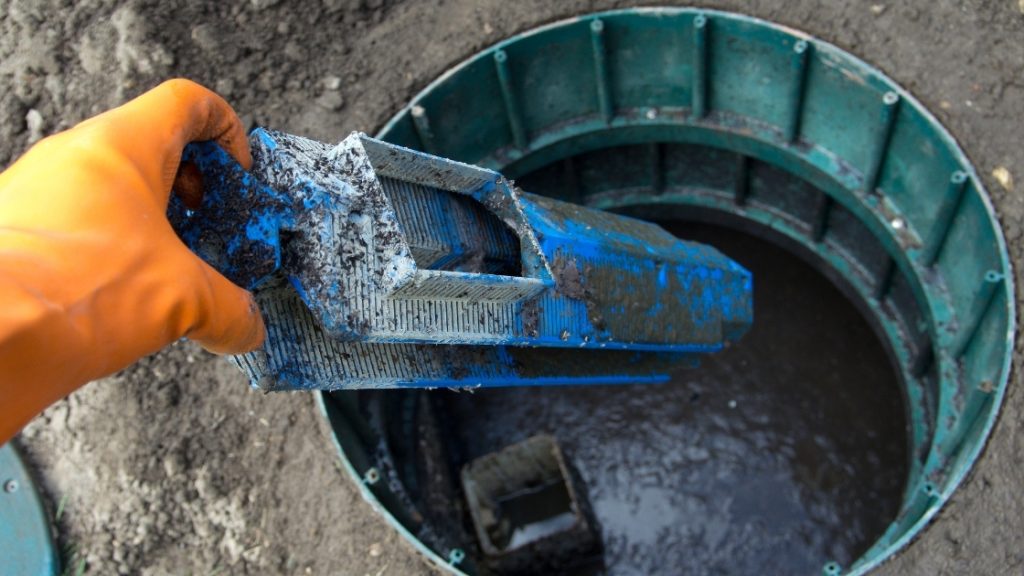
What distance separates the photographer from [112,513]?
185 inches

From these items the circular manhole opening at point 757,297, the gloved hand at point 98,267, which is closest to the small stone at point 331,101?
the circular manhole opening at point 757,297

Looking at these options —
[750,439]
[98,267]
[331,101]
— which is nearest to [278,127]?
[331,101]

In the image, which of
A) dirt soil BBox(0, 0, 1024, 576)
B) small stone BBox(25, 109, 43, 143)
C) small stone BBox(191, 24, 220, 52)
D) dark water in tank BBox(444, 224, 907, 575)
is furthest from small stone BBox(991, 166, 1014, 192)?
small stone BBox(25, 109, 43, 143)

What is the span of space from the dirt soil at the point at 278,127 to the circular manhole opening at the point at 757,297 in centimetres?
21

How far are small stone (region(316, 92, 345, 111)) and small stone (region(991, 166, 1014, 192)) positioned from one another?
3.77 meters

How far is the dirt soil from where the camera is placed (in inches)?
180

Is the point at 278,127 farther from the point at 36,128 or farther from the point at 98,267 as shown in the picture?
the point at 98,267

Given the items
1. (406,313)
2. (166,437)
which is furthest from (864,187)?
(166,437)

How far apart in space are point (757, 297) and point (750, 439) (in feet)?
3.71

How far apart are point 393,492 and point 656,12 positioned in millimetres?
3319

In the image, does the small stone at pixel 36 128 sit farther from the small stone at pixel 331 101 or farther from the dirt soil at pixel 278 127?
the small stone at pixel 331 101

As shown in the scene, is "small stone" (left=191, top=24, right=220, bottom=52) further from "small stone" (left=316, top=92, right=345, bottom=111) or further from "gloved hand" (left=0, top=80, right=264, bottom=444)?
"gloved hand" (left=0, top=80, right=264, bottom=444)

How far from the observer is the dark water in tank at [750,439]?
6.20 m

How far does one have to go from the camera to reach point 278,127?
17.9 ft
